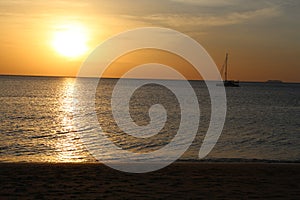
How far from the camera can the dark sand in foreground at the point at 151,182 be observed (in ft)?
37.8

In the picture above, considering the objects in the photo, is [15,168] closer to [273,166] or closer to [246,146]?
[273,166]

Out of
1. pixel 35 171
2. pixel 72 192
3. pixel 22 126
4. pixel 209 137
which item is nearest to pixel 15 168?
pixel 35 171

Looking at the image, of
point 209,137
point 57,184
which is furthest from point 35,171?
point 209,137

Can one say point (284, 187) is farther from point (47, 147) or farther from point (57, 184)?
point (47, 147)

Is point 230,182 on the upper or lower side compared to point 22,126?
lower

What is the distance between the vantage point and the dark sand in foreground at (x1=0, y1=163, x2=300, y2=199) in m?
11.5

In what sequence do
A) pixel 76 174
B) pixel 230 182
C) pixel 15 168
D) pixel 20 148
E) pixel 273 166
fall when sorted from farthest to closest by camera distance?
pixel 20 148, pixel 273 166, pixel 15 168, pixel 76 174, pixel 230 182

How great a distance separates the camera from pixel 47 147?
2531 centimetres

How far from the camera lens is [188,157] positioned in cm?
2223

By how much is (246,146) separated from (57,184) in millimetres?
17277

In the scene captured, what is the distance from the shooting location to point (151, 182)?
13422mm

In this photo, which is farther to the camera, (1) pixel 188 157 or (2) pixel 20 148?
(2) pixel 20 148

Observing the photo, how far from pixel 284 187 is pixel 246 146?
47.6ft

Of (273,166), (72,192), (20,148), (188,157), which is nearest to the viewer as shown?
(72,192)
